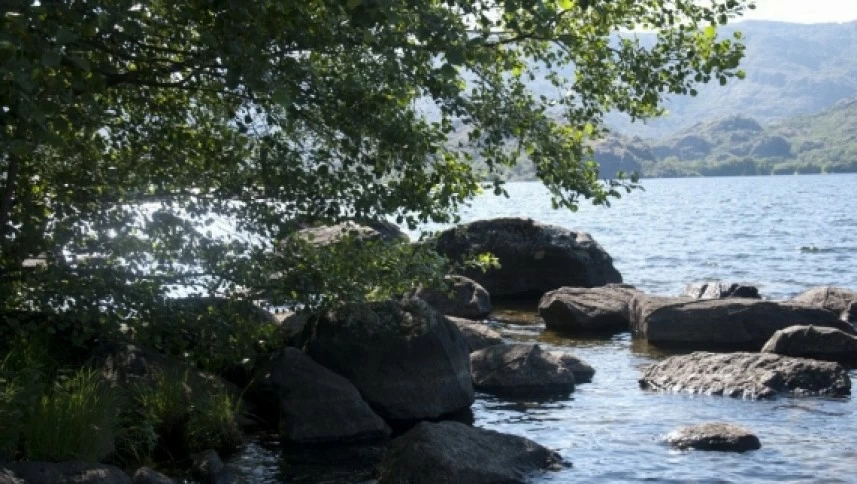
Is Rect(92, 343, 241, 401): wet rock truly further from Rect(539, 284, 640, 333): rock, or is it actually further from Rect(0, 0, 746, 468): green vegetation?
Rect(539, 284, 640, 333): rock

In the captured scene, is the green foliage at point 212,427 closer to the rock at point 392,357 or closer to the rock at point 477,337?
the rock at point 392,357

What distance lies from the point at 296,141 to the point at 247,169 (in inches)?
57.1

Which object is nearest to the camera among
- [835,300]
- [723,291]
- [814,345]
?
[814,345]

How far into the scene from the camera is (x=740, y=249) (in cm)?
5444

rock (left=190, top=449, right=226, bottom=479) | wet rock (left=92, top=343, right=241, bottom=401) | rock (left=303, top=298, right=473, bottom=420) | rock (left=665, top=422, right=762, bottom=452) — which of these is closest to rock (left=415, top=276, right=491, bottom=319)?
rock (left=303, top=298, right=473, bottom=420)

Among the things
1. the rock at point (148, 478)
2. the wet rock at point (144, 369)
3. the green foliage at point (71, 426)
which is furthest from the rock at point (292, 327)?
the rock at point (148, 478)

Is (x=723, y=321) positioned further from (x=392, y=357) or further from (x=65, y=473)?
(x=65, y=473)

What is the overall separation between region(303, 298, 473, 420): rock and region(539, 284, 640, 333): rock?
31.1ft

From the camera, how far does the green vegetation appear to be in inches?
449

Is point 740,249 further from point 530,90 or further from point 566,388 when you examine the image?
point 530,90

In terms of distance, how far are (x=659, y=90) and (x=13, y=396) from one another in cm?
824

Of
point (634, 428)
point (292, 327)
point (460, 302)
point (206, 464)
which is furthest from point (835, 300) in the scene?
point (206, 464)

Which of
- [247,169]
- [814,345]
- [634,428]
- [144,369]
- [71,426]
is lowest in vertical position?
[634,428]

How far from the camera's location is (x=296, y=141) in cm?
1352
